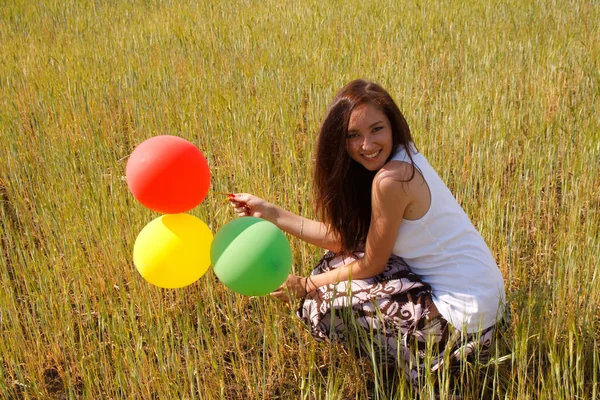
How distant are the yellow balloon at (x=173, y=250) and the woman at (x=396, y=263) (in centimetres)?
31

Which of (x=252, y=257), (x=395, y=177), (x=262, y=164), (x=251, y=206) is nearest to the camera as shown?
(x=252, y=257)

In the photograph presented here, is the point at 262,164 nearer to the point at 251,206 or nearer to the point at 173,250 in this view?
the point at 251,206

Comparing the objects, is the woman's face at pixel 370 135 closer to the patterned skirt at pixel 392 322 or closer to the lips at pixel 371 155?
the lips at pixel 371 155

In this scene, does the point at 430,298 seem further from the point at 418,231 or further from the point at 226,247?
the point at 226,247

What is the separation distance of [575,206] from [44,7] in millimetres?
5962

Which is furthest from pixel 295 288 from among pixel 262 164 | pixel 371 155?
pixel 262 164

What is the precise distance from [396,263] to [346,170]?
0.34m

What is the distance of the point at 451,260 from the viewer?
1717 millimetres

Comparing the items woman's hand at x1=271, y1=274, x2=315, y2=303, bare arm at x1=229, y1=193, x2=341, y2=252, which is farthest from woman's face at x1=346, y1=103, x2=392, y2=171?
woman's hand at x1=271, y1=274, x2=315, y2=303

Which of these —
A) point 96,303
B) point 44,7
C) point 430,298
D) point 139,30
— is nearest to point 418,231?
point 430,298

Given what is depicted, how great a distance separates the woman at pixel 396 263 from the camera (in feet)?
5.46

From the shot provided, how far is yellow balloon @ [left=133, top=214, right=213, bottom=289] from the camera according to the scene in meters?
1.61

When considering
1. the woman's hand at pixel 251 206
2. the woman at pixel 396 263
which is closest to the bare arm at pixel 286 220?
the woman's hand at pixel 251 206

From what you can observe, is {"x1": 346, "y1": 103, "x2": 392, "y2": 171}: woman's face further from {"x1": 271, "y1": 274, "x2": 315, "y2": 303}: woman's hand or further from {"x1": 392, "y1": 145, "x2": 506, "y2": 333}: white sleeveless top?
{"x1": 271, "y1": 274, "x2": 315, "y2": 303}: woman's hand
